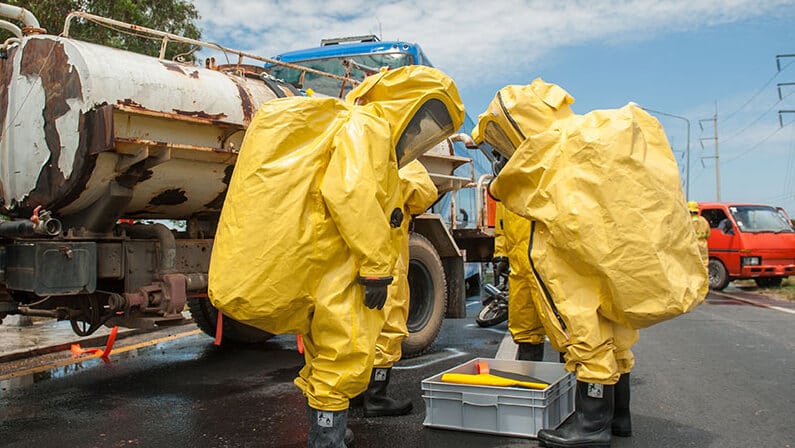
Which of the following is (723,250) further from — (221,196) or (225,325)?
(221,196)

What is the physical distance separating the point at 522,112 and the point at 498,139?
298 millimetres

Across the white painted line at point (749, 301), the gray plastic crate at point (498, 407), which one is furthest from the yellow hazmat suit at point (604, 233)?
the white painted line at point (749, 301)

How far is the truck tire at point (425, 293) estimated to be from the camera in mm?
6711

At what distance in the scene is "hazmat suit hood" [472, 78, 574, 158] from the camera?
3846 mm

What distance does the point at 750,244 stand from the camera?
48.2ft

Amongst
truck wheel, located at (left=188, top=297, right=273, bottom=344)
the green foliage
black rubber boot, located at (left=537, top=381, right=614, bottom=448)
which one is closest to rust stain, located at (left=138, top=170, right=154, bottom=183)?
truck wheel, located at (left=188, top=297, right=273, bottom=344)

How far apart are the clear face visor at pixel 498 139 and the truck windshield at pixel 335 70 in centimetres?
292

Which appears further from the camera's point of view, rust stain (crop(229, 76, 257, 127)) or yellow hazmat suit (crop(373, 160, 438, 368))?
rust stain (crop(229, 76, 257, 127))

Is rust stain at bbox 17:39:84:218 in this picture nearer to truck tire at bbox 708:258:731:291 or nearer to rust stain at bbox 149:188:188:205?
rust stain at bbox 149:188:188:205

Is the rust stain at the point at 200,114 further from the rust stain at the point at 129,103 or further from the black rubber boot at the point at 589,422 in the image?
the black rubber boot at the point at 589,422

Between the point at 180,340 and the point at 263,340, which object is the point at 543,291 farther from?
the point at 180,340

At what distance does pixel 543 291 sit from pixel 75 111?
3.34 m

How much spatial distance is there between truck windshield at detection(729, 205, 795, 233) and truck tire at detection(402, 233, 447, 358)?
10729 mm

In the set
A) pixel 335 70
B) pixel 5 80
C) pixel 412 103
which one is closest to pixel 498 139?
pixel 412 103
